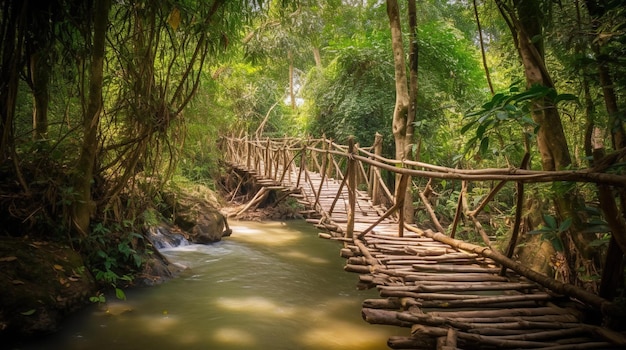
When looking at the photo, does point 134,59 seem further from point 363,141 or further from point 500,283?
point 363,141

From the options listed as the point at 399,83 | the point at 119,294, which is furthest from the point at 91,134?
the point at 399,83

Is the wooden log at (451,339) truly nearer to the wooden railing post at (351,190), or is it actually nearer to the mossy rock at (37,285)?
the wooden railing post at (351,190)

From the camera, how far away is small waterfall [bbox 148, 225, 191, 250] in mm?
6516

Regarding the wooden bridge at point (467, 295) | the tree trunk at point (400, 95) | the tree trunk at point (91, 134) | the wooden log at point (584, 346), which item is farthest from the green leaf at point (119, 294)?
the tree trunk at point (400, 95)

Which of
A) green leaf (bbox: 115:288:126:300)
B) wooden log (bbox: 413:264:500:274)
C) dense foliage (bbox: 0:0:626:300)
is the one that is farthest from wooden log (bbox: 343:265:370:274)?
green leaf (bbox: 115:288:126:300)

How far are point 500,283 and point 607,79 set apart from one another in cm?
150

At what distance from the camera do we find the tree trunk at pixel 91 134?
353 centimetres

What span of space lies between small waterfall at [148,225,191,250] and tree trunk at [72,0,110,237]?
2.38 metres

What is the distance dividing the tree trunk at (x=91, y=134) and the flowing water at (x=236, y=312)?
94 centimetres

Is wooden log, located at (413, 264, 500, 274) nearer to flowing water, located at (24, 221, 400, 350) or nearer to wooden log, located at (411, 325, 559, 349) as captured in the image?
flowing water, located at (24, 221, 400, 350)

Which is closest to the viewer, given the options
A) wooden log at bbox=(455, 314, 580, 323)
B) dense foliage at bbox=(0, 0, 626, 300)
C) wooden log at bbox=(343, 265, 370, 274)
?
wooden log at bbox=(455, 314, 580, 323)

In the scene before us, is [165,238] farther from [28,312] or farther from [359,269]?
[359,269]

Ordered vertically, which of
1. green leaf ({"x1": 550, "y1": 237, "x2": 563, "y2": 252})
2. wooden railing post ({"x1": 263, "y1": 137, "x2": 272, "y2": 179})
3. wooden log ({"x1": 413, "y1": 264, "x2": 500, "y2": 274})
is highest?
wooden railing post ({"x1": 263, "y1": 137, "x2": 272, "y2": 179})

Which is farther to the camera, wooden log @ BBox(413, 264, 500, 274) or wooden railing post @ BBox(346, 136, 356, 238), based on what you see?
wooden railing post @ BBox(346, 136, 356, 238)
